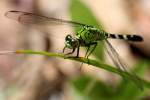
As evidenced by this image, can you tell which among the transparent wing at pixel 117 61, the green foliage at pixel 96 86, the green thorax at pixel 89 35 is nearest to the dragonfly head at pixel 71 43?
the green thorax at pixel 89 35

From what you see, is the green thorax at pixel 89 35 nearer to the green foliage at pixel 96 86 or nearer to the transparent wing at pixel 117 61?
the transparent wing at pixel 117 61

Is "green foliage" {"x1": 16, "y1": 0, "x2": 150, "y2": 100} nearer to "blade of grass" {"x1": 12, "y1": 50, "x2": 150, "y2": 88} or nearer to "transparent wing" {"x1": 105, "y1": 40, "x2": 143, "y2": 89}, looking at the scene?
"transparent wing" {"x1": 105, "y1": 40, "x2": 143, "y2": 89}

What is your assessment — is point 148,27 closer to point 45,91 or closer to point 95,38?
point 45,91

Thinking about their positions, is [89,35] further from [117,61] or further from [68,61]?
[68,61]

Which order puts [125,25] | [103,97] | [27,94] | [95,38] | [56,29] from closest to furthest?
[95,38] < [103,97] < [27,94] < [56,29] < [125,25]

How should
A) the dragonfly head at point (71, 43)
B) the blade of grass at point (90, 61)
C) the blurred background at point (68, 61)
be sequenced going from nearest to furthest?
the blade of grass at point (90, 61)
the dragonfly head at point (71, 43)
the blurred background at point (68, 61)

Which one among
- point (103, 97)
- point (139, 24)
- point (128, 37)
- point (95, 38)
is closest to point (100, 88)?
point (103, 97)

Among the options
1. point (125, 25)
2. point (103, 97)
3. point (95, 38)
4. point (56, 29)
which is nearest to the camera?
point (95, 38)

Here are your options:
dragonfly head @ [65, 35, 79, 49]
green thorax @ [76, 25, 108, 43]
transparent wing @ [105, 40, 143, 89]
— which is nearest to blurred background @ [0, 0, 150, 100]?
transparent wing @ [105, 40, 143, 89]

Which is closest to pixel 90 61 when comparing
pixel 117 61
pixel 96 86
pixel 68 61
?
pixel 117 61
